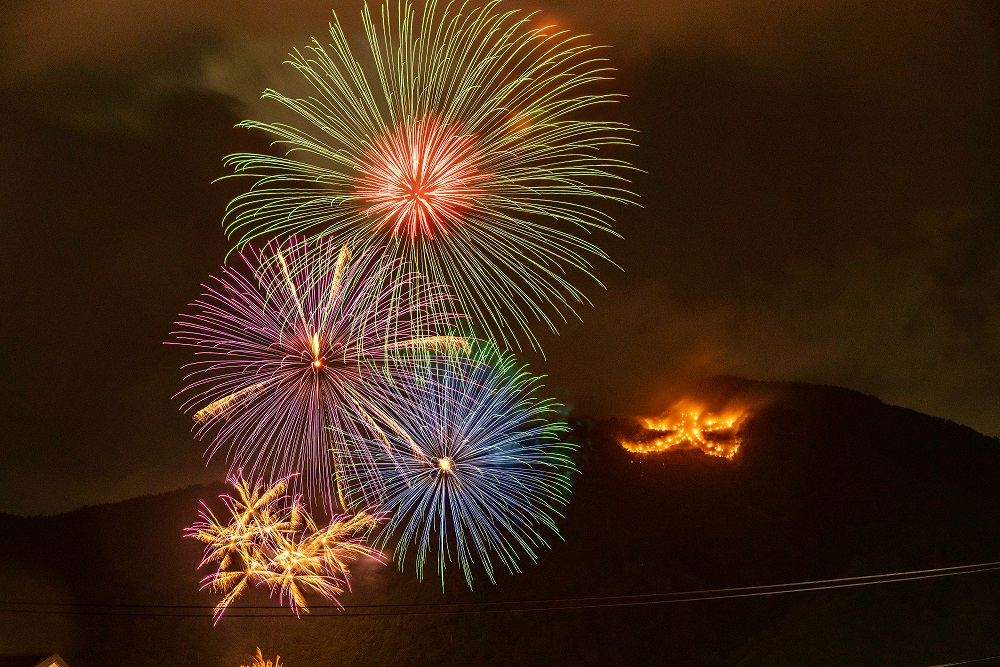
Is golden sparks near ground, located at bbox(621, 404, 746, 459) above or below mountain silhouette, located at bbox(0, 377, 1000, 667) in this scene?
above

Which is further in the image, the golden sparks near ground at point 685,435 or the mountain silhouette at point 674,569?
the golden sparks near ground at point 685,435

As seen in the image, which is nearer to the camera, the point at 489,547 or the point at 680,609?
the point at 680,609

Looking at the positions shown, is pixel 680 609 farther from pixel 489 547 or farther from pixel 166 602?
pixel 166 602

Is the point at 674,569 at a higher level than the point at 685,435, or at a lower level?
lower

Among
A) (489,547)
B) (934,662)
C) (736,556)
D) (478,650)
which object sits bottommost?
(934,662)

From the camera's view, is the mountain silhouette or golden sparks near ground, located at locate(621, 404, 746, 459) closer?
the mountain silhouette

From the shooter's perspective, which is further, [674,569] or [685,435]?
[685,435]

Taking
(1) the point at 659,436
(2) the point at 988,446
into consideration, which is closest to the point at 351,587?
(1) the point at 659,436

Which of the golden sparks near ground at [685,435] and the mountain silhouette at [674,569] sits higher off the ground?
the golden sparks near ground at [685,435]
